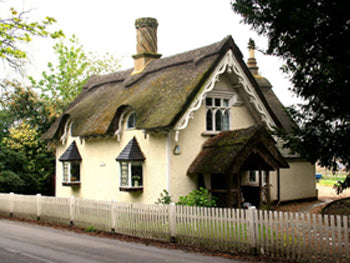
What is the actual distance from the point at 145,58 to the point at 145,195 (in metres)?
8.42

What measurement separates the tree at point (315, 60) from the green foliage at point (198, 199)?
694cm

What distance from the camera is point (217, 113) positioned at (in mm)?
19984

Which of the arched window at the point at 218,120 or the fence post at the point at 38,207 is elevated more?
the arched window at the point at 218,120

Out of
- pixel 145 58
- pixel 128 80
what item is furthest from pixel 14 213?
pixel 145 58

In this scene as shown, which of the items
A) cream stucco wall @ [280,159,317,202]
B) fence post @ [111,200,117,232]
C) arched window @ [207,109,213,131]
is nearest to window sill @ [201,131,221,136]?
arched window @ [207,109,213,131]

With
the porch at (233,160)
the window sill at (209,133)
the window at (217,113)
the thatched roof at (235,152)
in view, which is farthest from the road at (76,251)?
the window at (217,113)

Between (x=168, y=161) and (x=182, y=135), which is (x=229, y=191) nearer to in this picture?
(x=168, y=161)

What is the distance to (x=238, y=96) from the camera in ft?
66.9

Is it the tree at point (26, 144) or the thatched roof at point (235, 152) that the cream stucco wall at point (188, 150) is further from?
the tree at point (26, 144)

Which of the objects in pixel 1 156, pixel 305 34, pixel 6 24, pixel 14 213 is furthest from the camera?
pixel 1 156

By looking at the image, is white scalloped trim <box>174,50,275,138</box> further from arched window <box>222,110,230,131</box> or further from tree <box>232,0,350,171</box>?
tree <box>232,0,350,171</box>

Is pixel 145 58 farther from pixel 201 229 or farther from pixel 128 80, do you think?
pixel 201 229

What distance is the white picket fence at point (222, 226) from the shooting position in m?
9.43

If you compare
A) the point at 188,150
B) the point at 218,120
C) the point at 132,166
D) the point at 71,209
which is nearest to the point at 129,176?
the point at 132,166
